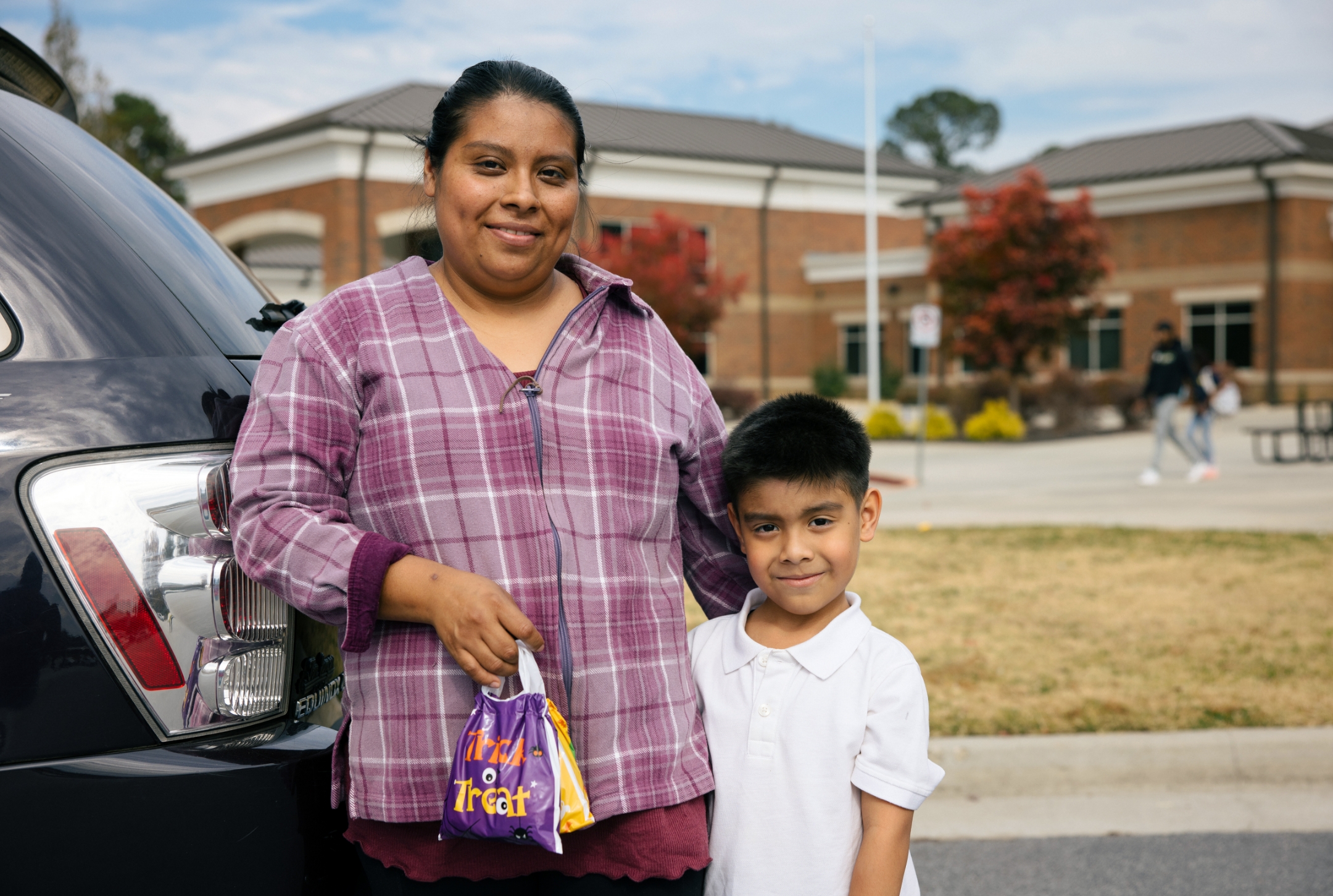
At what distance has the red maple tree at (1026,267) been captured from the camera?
23938 millimetres

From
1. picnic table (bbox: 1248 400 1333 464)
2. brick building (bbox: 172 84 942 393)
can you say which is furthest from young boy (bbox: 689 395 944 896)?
brick building (bbox: 172 84 942 393)

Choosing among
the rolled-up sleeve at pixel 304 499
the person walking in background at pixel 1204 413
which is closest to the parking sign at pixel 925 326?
the person walking in background at pixel 1204 413

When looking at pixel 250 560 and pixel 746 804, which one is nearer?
pixel 250 560

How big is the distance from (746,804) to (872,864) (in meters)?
0.22

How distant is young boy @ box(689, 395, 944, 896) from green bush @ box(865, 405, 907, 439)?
21.7m

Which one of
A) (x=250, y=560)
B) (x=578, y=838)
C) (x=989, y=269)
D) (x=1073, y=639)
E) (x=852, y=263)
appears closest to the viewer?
(x=250, y=560)

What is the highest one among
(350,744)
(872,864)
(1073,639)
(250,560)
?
(250,560)

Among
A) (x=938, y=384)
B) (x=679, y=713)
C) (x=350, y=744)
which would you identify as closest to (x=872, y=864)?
(x=679, y=713)

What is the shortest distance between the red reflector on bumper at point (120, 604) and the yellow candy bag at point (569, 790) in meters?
0.53

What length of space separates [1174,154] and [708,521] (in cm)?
3224

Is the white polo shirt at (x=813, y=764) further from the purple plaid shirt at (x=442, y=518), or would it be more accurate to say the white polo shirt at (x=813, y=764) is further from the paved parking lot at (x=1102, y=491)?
the paved parking lot at (x=1102, y=491)

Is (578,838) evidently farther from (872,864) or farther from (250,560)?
(250,560)

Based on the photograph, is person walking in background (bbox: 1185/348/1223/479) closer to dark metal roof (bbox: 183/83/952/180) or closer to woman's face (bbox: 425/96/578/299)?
woman's face (bbox: 425/96/578/299)

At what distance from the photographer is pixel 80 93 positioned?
3044 centimetres
